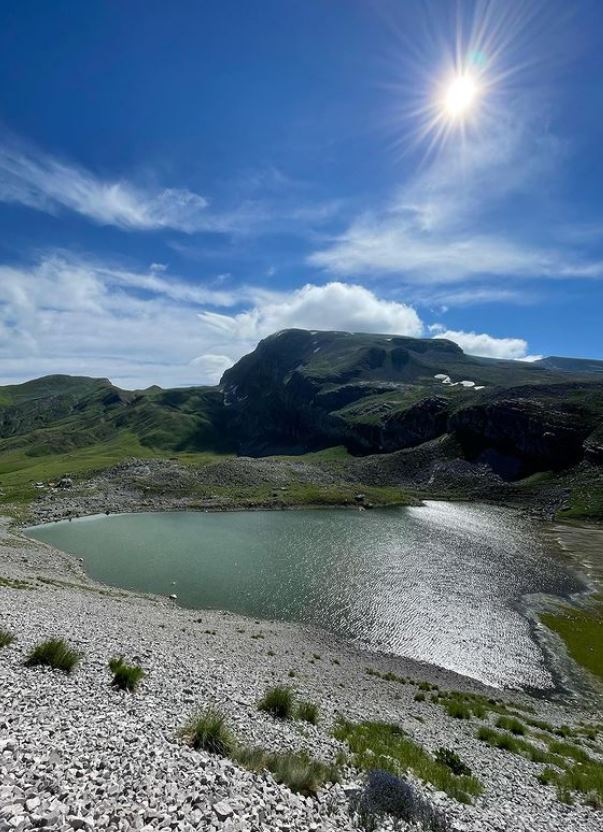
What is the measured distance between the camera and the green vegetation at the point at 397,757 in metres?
15.1

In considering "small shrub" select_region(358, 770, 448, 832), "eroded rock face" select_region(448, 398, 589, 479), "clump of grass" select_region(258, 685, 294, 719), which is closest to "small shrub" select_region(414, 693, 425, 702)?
"clump of grass" select_region(258, 685, 294, 719)

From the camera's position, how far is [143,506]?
107m

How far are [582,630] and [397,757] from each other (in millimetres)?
41082

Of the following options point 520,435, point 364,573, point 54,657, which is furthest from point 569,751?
point 520,435

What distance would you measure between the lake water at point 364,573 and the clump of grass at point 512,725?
10494 millimetres

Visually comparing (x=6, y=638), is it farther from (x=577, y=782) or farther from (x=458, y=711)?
(x=458, y=711)

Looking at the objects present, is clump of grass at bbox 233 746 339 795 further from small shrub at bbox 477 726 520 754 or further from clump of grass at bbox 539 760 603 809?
small shrub at bbox 477 726 520 754

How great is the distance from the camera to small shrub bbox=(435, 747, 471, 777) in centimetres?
1725

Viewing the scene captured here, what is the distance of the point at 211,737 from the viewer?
13.7 m

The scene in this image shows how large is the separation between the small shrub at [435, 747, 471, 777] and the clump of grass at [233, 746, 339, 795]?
640cm

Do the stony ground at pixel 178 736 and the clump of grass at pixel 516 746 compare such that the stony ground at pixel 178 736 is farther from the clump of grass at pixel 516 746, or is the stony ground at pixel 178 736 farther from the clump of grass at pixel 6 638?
the clump of grass at pixel 516 746

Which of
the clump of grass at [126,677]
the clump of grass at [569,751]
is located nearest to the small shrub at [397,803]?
the clump of grass at [126,677]

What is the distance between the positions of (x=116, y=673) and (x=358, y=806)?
10.5 m

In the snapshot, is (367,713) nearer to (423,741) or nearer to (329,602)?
(423,741)
